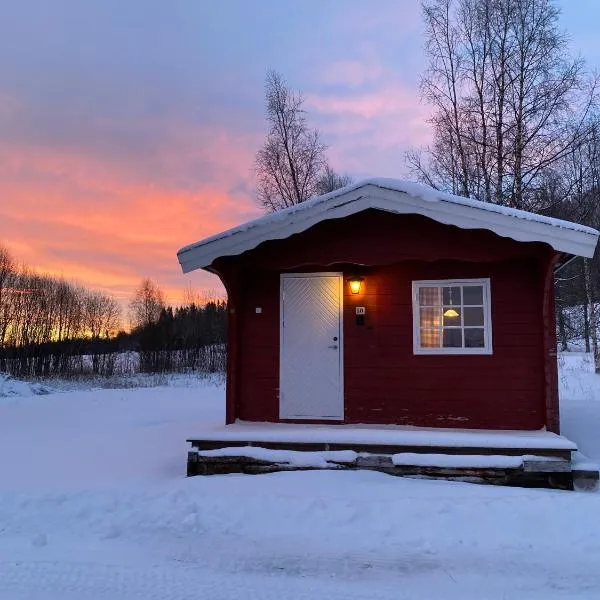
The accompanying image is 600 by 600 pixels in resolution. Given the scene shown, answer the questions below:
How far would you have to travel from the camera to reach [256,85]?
863 inches

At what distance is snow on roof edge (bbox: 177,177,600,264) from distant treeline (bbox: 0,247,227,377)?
67.3 ft

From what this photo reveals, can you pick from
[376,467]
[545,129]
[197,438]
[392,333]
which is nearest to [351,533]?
[376,467]

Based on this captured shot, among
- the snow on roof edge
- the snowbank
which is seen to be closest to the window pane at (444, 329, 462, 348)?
the snow on roof edge

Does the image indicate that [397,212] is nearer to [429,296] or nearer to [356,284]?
[356,284]

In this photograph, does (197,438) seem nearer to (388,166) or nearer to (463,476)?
(463,476)

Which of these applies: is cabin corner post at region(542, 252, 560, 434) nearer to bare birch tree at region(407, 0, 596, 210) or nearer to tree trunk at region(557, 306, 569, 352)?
bare birch tree at region(407, 0, 596, 210)

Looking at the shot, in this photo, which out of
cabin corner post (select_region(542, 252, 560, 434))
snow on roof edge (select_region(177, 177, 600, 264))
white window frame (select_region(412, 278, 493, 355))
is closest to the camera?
snow on roof edge (select_region(177, 177, 600, 264))

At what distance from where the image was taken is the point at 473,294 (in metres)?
7.14

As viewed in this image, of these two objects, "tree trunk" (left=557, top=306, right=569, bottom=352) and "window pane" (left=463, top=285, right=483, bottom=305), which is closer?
"window pane" (left=463, top=285, right=483, bottom=305)

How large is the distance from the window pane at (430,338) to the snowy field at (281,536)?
1.97 meters

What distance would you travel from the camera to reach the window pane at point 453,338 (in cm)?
715

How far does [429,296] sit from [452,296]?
0.95ft

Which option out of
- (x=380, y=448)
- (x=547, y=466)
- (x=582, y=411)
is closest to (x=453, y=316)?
(x=380, y=448)

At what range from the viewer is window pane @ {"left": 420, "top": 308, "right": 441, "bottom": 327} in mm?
7230
